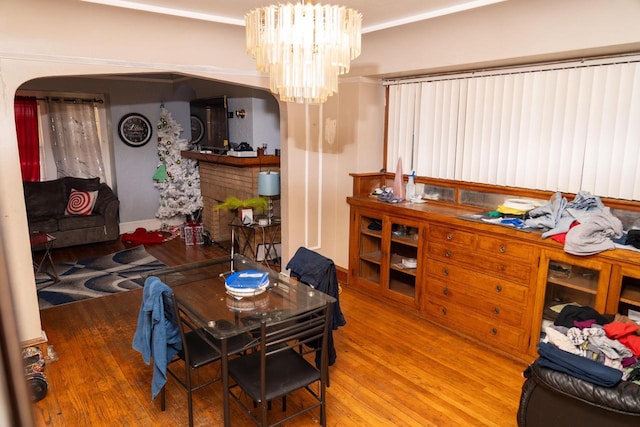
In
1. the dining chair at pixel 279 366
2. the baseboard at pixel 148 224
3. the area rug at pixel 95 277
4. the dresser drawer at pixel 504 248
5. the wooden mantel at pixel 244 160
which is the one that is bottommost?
the area rug at pixel 95 277

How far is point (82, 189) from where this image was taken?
6215mm

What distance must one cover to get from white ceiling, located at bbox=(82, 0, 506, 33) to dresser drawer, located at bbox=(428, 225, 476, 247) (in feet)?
5.47

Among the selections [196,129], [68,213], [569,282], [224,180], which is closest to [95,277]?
[68,213]

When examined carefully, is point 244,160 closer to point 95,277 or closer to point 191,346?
point 95,277

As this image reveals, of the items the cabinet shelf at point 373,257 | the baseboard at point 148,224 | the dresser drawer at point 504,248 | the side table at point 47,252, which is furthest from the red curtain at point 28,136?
the dresser drawer at point 504,248

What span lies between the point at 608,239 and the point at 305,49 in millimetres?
2286

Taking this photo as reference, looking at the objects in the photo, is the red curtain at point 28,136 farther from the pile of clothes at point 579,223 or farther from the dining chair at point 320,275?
the pile of clothes at point 579,223

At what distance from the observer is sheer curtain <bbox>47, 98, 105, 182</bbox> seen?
246 inches

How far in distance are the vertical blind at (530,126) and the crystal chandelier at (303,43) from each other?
6.25ft

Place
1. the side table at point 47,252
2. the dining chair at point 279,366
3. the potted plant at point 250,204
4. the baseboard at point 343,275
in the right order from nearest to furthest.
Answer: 1. the dining chair at point 279,366
2. the baseboard at point 343,275
3. the side table at point 47,252
4. the potted plant at point 250,204

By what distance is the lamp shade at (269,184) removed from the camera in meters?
4.85

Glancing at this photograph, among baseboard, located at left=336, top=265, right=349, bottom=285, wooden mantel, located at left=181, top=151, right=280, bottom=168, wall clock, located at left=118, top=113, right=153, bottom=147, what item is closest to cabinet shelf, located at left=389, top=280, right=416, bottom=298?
baseboard, located at left=336, top=265, right=349, bottom=285

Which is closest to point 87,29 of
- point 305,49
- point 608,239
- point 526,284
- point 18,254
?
point 18,254

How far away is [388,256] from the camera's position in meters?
4.16
